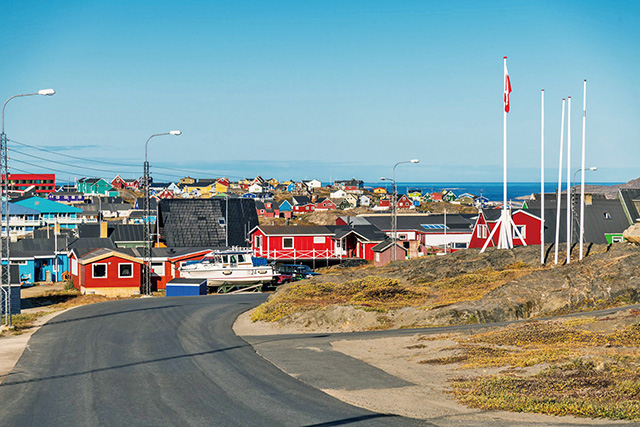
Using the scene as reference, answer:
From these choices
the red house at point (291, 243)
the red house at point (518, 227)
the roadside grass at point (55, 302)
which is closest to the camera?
the roadside grass at point (55, 302)

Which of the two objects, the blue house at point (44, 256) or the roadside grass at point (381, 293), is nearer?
the roadside grass at point (381, 293)

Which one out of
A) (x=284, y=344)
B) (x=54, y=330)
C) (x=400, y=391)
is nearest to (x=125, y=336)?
(x=54, y=330)

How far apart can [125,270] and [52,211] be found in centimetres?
7622

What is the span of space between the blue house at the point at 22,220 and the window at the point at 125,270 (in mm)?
70443

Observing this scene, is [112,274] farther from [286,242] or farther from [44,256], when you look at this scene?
[286,242]

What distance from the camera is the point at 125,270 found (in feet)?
177

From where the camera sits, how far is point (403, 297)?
125ft

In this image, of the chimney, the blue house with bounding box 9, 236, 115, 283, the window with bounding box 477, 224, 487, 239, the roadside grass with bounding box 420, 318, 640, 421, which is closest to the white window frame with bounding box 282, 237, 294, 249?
the blue house with bounding box 9, 236, 115, 283

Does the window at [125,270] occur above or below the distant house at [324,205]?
below

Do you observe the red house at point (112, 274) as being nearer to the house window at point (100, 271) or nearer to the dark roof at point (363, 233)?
the house window at point (100, 271)

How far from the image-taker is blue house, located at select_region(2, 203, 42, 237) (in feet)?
381

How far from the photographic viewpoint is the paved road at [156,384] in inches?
629

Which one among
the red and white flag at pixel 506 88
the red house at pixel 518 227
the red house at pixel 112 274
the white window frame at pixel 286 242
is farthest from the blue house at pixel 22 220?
the red and white flag at pixel 506 88

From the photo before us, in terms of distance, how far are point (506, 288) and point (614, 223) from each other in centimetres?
4406
